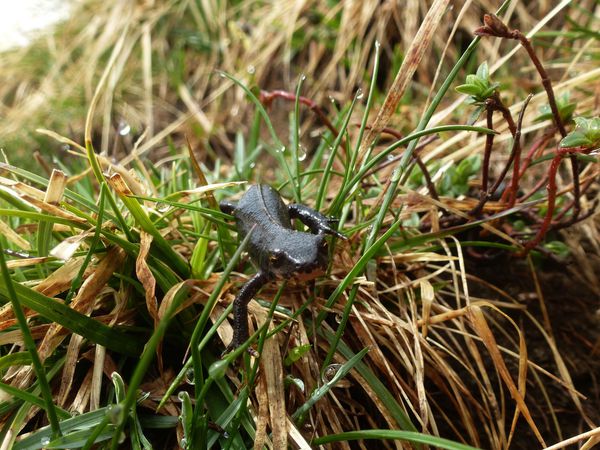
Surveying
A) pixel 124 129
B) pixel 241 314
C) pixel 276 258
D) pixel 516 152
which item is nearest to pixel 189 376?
pixel 241 314

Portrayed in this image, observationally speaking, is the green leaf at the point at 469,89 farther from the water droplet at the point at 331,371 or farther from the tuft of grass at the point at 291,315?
the water droplet at the point at 331,371

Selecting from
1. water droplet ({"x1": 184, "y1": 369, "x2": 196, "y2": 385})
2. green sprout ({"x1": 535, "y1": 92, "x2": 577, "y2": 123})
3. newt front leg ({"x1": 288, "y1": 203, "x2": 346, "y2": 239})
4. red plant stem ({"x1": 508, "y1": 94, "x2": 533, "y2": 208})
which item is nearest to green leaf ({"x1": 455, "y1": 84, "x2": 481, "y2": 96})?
red plant stem ({"x1": 508, "y1": 94, "x2": 533, "y2": 208})

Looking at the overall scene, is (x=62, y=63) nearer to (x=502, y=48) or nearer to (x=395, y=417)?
(x=502, y=48)

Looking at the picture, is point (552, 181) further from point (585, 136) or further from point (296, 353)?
point (296, 353)

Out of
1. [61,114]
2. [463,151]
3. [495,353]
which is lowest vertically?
[61,114]

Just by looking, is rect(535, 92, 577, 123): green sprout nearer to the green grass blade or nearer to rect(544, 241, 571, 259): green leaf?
rect(544, 241, 571, 259): green leaf

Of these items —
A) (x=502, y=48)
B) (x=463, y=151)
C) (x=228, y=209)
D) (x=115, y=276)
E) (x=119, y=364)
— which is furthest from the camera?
(x=502, y=48)

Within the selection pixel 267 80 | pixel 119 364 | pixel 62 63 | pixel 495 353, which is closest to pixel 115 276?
pixel 119 364

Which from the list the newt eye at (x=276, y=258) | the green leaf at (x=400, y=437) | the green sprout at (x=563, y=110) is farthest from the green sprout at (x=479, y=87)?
the green leaf at (x=400, y=437)
